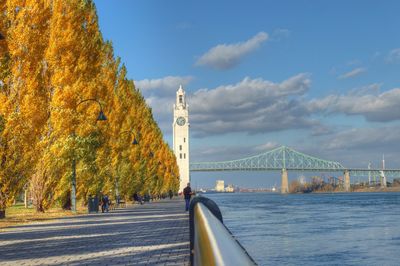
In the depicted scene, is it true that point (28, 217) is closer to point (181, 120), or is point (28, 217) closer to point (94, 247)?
point (94, 247)

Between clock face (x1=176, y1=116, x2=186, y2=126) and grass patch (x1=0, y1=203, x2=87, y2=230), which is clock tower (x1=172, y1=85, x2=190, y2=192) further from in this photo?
grass patch (x1=0, y1=203, x2=87, y2=230)

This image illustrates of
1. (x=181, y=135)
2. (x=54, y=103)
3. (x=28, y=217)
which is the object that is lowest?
(x=28, y=217)

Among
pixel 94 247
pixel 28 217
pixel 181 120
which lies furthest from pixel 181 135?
pixel 94 247

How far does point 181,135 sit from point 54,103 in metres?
159

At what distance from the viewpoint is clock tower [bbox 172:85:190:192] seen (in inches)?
7185

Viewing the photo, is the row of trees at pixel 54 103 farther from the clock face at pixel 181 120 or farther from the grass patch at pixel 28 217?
the clock face at pixel 181 120

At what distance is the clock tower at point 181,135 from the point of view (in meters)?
182

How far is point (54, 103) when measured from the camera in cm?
2916

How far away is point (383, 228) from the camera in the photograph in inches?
1275

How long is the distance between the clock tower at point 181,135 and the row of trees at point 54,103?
137580mm

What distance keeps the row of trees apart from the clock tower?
451 feet

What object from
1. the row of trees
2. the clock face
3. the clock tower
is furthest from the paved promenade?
the clock face

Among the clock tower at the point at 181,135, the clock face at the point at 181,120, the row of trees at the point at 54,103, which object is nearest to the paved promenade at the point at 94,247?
the row of trees at the point at 54,103

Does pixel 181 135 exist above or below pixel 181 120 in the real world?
below
